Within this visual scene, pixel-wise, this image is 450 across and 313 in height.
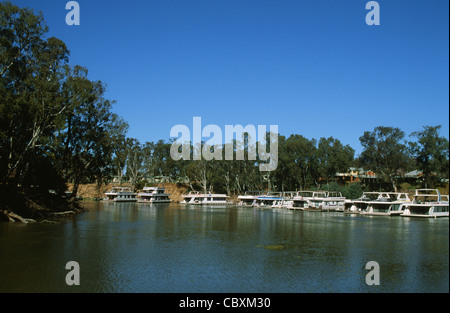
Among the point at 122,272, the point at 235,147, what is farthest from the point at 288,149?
the point at 122,272

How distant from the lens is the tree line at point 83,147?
124 feet

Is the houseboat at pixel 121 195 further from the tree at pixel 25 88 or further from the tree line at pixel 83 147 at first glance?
the tree at pixel 25 88

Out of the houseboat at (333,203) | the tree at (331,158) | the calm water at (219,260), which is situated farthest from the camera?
the tree at (331,158)

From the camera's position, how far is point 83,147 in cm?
6016

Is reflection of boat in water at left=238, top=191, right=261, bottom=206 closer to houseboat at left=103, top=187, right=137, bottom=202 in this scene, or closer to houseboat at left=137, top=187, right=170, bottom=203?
houseboat at left=137, top=187, right=170, bottom=203

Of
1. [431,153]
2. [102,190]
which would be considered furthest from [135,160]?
[431,153]

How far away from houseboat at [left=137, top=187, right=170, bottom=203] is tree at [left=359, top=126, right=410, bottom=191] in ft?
169

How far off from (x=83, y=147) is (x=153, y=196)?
38.4 metres

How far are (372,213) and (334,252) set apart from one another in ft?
117

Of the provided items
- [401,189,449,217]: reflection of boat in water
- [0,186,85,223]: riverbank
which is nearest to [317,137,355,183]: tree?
[401,189,449,217]: reflection of boat in water

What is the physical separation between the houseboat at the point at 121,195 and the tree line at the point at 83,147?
292 inches

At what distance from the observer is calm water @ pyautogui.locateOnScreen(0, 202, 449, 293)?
1767cm

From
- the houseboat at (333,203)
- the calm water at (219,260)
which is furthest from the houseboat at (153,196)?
Answer: the calm water at (219,260)
